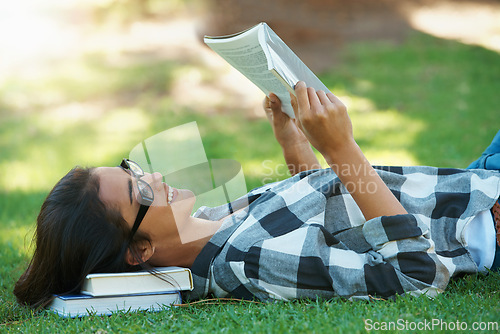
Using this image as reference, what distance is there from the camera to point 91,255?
2.08m

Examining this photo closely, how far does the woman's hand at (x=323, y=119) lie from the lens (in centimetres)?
199

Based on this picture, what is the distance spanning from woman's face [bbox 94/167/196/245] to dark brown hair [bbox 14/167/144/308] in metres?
0.04

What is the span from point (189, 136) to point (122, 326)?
935 mm

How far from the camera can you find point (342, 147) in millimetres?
2053

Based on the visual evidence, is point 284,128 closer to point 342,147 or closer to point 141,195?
point 342,147

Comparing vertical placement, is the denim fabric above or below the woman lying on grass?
above

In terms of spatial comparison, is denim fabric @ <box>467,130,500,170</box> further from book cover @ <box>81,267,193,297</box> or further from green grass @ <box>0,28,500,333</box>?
book cover @ <box>81,267,193,297</box>

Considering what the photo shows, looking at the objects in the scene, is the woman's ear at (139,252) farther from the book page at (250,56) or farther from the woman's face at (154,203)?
the book page at (250,56)

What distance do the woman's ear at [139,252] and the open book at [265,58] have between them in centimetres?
89

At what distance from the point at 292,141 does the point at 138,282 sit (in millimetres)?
1176

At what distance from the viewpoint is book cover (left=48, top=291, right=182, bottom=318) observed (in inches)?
81.4

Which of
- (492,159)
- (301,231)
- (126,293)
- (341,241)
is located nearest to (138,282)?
(126,293)

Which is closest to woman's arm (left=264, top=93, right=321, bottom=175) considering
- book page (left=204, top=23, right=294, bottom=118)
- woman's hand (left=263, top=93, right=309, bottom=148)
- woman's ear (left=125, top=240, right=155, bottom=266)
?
woman's hand (left=263, top=93, right=309, bottom=148)

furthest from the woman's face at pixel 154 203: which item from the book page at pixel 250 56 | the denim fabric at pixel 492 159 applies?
the denim fabric at pixel 492 159
